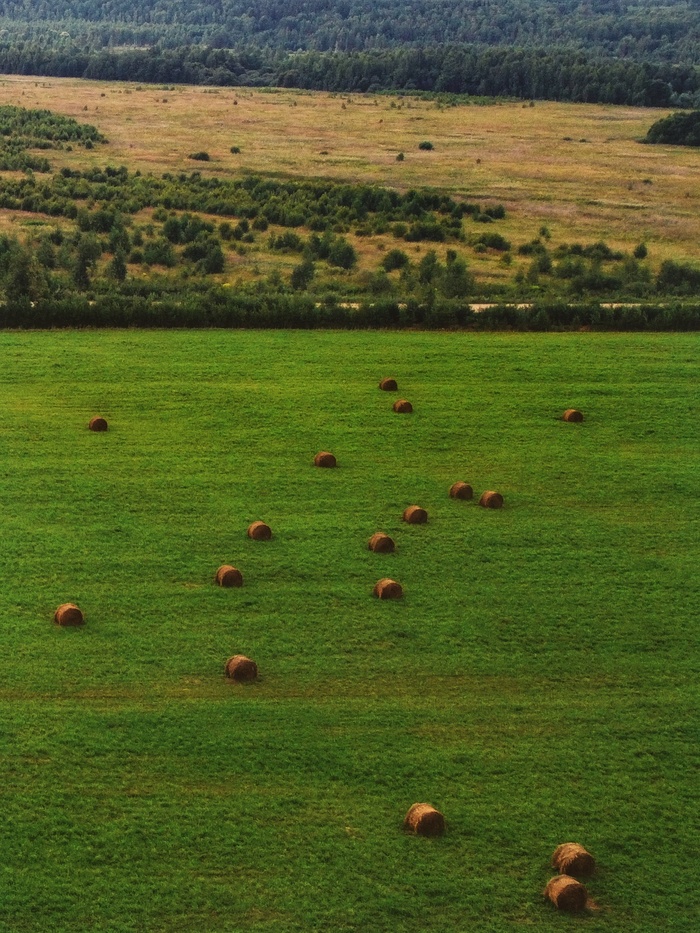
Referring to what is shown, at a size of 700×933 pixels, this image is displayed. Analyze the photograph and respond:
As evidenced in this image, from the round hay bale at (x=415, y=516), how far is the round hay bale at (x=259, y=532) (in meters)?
2.14

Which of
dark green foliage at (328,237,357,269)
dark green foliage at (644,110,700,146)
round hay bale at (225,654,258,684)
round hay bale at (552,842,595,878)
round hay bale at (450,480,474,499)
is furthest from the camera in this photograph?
dark green foliage at (644,110,700,146)

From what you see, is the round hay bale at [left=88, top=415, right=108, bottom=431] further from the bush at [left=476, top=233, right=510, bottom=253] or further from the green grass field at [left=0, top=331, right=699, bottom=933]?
the bush at [left=476, top=233, right=510, bottom=253]

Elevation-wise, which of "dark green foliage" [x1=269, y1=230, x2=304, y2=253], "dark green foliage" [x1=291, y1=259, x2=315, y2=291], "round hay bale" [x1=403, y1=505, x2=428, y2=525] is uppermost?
"dark green foliage" [x1=269, y1=230, x2=304, y2=253]

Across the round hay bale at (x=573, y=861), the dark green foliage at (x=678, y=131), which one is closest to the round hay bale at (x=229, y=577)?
the round hay bale at (x=573, y=861)

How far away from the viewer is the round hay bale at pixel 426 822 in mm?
11906

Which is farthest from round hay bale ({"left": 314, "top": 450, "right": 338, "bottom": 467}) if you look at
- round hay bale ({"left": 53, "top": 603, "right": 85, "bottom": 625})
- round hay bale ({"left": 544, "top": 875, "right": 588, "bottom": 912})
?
round hay bale ({"left": 544, "top": 875, "right": 588, "bottom": 912})

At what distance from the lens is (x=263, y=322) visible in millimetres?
33938

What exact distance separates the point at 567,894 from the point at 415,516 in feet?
30.3

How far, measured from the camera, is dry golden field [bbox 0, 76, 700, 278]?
6750 centimetres

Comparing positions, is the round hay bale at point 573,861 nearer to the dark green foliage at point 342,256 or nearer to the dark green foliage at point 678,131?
the dark green foliage at point 342,256

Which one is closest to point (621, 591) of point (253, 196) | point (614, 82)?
point (253, 196)

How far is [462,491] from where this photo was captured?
2100cm

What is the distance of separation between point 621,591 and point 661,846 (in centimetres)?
593

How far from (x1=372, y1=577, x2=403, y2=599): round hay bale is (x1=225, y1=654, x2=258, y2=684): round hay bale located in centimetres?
271
